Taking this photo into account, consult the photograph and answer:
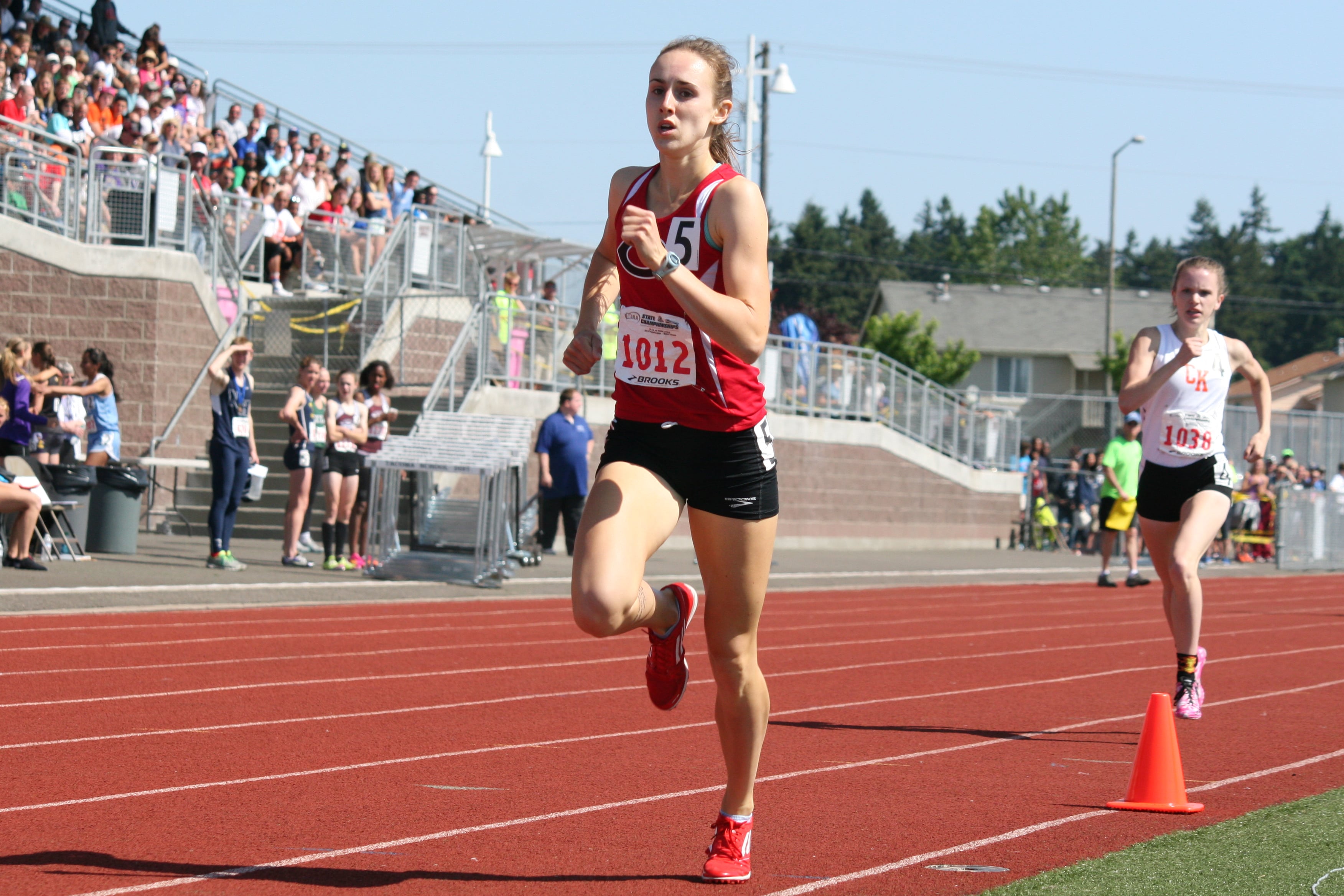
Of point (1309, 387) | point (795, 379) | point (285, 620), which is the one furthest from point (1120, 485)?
point (1309, 387)

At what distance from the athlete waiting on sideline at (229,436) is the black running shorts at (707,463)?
33.6 ft

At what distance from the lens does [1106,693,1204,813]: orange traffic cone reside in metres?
5.54

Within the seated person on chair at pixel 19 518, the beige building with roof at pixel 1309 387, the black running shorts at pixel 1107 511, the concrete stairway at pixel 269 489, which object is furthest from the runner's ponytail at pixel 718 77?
the beige building with roof at pixel 1309 387

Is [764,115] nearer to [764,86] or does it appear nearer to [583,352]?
[764,86]

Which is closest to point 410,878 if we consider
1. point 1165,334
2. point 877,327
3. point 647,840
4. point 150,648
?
point 647,840

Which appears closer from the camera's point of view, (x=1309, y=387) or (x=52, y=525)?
(x=52, y=525)

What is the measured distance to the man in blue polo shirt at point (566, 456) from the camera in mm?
17734

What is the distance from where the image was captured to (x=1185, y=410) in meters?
7.96

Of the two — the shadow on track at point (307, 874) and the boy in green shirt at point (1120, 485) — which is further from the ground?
the boy in green shirt at point (1120, 485)

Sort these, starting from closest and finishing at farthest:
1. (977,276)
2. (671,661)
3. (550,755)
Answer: (671,661) → (550,755) → (977,276)

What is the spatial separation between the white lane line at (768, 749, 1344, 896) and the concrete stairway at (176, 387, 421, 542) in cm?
1309

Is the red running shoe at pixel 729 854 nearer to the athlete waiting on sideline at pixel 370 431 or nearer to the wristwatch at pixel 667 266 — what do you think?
the wristwatch at pixel 667 266

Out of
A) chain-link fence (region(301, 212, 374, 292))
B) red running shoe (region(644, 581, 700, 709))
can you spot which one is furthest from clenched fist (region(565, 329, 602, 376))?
chain-link fence (region(301, 212, 374, 292))

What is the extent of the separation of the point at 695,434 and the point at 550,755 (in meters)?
2.55
